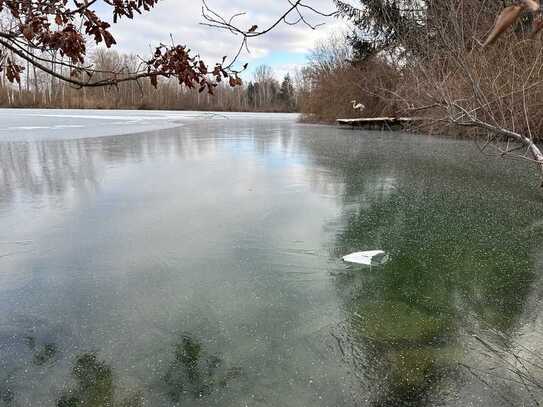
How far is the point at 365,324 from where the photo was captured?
2.53 metres

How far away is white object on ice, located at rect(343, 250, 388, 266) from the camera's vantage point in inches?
135

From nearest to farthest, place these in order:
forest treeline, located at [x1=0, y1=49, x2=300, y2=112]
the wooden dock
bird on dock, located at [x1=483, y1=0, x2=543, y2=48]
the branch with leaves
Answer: bird on dock, located at [x1=483, y1=0, x2=543, y2=48], the branch with leaves, the wooden dock, forest treeline, located at [x1=0, y1=49, x2=300, y2=112]

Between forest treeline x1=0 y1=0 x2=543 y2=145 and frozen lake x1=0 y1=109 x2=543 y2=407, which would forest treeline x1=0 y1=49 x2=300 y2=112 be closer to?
forest treeline x1=0 y1=0 x2=543 y2=145

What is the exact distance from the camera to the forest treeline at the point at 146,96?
40656mm

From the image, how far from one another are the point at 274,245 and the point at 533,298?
2048 millimetres

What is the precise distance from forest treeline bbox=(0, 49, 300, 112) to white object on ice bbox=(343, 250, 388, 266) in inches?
781

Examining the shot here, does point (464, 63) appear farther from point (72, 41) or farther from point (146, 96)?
point (146, 96)

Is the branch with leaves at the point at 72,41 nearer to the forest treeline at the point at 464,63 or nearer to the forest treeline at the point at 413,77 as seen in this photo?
the forest treeline at the point at 413,77

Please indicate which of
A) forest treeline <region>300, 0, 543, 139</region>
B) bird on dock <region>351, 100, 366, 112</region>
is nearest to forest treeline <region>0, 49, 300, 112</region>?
bird on dock <region>351, 100, 366, 112</region>

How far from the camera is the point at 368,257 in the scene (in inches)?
137

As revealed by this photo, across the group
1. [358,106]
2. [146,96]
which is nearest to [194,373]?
[358,106]

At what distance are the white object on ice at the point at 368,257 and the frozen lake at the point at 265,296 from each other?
11 cm

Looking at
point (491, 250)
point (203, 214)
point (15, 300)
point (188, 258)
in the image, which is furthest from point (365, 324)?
point (203, 214)

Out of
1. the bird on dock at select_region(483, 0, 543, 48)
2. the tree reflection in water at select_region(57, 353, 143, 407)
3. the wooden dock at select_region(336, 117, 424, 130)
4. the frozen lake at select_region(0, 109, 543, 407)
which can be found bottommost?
the tree reflection in water at select_region(57, 353, 143, 407)
